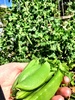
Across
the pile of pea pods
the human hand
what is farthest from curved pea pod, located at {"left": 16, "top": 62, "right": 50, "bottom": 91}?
the human hand

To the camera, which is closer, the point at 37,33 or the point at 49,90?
the point at 49,90

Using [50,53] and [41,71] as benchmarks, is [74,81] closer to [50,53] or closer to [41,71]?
[41,71]

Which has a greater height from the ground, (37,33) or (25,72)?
(37,33)

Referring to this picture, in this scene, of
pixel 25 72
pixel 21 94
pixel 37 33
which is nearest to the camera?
pixel 21 94

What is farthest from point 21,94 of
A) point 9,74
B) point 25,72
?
point 9,74

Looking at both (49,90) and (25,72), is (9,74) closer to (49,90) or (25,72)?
(25,72)

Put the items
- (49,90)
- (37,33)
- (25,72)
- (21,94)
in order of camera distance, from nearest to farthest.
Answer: (21,94)
(49,90)
(25,72)
(37,33)

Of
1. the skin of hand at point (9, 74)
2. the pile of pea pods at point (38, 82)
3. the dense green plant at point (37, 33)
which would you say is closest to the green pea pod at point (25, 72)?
the pile of pea pods at point (38, 82)
